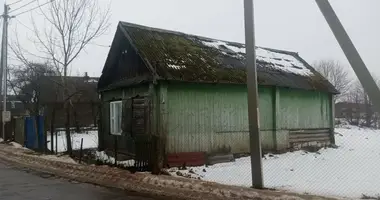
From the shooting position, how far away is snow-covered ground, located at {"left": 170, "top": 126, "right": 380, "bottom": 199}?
8.92 metres

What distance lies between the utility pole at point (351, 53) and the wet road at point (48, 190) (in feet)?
15.5

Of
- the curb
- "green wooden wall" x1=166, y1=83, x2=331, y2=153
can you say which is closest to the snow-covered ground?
"green wooden wall" x1=166, y1=83, x2=331, y2=153

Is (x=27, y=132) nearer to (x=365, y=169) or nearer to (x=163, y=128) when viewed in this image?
(x=163, y=128)

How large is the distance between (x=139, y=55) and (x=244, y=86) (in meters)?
4.11

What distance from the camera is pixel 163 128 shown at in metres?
12.5

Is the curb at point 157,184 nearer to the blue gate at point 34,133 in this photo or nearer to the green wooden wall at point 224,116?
the green wooden wall at point 224,116

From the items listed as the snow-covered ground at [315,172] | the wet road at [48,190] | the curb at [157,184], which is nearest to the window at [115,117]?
the curb at [157,184]

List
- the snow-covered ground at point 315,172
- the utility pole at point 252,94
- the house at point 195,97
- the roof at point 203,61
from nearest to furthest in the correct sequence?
the utility pole at point 252,94
the snow-covered ground at point 315,172
the house at point 195,97
the roof at point 203,61

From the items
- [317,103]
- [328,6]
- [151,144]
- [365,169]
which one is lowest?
[365,169]

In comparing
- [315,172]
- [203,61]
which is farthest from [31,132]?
[315,172]

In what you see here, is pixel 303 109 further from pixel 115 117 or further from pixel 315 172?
pixel 115 117

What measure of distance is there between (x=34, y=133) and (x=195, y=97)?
10972 mm

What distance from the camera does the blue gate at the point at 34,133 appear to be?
19.3m

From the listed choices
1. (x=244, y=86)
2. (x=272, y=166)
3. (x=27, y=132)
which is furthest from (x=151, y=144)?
(x=27, y=132)
